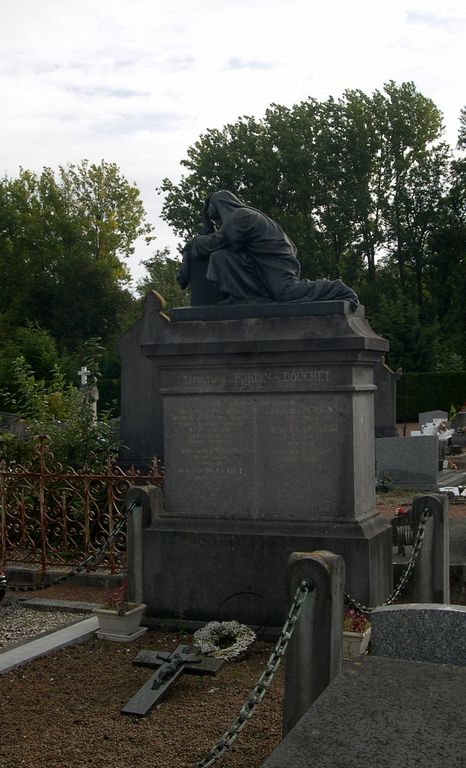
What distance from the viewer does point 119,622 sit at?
21.0ft

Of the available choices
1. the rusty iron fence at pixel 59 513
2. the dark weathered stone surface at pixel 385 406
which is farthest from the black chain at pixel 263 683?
the dark weathered stone surface at pixel 385 406

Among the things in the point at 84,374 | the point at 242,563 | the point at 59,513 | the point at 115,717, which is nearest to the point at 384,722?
the point at 115,717

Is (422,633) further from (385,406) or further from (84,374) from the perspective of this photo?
(385,406)

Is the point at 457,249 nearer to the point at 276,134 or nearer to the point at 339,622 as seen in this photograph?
the point at 276,134

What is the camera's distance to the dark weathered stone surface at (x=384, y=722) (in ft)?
8.70

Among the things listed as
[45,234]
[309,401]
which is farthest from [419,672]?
[45,234]

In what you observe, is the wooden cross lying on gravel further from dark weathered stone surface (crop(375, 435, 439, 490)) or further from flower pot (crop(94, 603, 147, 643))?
dark weathered stone surface (crop(375, 435, 439, 490))

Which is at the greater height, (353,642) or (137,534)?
(137,534)

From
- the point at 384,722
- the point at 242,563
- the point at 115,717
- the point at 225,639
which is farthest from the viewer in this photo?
the point at 242,563

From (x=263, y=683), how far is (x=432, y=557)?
351 cm

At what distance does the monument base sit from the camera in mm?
6270

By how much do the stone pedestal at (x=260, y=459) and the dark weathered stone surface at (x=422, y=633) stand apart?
7.50ft

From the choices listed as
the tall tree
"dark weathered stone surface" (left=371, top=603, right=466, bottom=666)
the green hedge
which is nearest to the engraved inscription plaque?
"dark weathered stone surface" (left=371, top=603, right=466, bottom=666)

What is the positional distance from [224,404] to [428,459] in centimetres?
943
